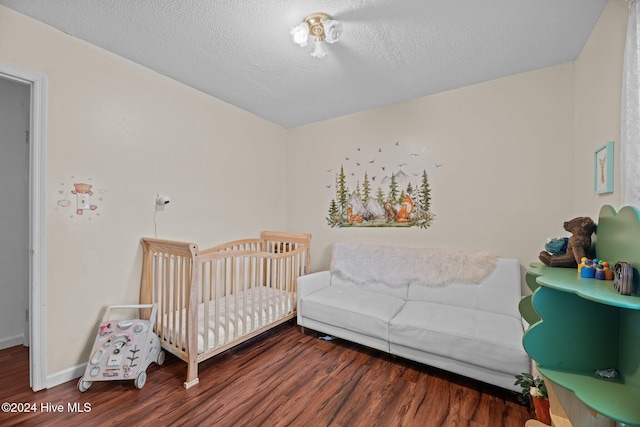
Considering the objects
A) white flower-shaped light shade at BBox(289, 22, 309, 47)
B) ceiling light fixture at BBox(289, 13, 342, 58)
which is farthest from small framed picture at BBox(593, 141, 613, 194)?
white flower-shaped light shade at BBox(289, 22, 309, 47)

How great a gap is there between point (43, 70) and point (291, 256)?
2355mm

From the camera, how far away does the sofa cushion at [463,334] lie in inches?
64.7

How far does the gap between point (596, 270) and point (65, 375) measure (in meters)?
3.16

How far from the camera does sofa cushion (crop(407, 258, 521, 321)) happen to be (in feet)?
7.03

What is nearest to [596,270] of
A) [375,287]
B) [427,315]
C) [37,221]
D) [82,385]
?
[427,315]

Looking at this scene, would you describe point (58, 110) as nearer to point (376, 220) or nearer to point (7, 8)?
point (7, 8)

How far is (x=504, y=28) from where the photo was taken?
5.52 ft

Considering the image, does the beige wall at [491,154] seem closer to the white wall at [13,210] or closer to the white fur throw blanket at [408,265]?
the white fur throw blanket at [408,265]

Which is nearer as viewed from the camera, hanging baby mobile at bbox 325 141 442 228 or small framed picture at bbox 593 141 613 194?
small framed picture at bbox 593 141 613 194

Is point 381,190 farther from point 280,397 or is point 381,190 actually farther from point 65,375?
point 65,375

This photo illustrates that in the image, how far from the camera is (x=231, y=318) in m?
2.19

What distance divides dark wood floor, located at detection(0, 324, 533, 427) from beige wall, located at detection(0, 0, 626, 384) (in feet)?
1.47

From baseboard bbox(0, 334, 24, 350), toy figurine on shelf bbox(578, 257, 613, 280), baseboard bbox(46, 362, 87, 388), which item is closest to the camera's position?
toy figurine on shelf bbox(578, 257, 613, 280)

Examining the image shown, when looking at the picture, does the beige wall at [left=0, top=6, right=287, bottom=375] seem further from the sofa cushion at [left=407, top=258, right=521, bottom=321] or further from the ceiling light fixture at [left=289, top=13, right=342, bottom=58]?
the sofa cushion at [left=407, top=258, right=521, bottom=321]
